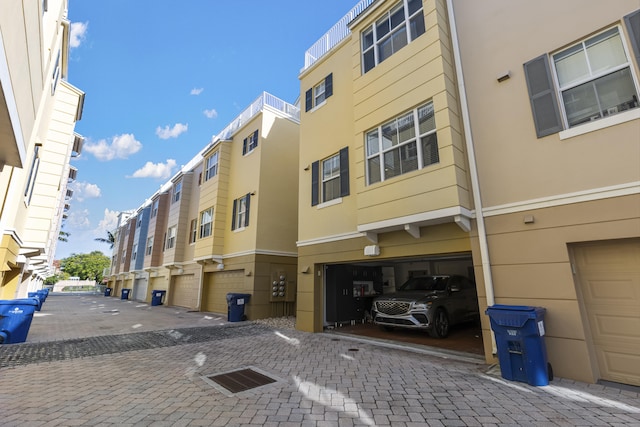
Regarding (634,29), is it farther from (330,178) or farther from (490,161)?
(330,178)

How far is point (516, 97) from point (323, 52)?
7238 mm

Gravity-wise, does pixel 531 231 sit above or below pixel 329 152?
below

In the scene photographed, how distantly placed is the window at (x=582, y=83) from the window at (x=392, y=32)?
282cm

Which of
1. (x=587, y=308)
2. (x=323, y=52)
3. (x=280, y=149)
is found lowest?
(x=587, y=308)

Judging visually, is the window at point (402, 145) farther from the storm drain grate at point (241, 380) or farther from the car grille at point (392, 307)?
the storm drain grate at point (241, 380)

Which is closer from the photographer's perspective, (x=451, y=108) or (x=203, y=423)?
(x=203, y=423)

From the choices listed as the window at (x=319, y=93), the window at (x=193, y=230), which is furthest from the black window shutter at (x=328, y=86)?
the window at (x=193, y=230)

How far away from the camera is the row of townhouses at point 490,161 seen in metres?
4.27

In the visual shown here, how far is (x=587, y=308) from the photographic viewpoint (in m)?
4.39

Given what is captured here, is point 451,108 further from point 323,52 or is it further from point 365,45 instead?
point 323,52

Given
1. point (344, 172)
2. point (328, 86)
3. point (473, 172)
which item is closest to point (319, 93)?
point (328, 86)

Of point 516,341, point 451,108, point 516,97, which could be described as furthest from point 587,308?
point 451,108

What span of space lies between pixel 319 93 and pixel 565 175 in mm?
7763

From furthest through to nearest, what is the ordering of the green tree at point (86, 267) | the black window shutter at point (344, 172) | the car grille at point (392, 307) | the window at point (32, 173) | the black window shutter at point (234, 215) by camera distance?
the green tree at point (86, 267), the black window shutter at point (234, 215), the black window shutter at point (344, 172), the window at point (32, 173), the car grille at point (392, 307)
